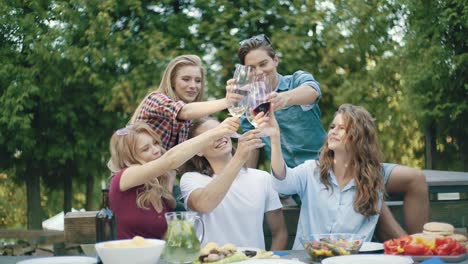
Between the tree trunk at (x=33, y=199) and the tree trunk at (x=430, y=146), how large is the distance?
243 inches

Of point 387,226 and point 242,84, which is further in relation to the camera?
point 387,226

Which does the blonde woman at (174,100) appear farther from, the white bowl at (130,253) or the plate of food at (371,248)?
the white bowl at (130,253)

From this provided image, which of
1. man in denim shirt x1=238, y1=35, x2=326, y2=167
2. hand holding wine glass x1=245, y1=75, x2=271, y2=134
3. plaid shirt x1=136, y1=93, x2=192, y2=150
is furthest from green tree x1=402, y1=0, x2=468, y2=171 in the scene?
hand holding wine glass x1=245, y1=75, x2=271, y2=134

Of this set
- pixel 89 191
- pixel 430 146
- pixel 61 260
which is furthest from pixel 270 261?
pixel 89 191

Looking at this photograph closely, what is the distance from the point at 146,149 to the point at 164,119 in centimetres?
62

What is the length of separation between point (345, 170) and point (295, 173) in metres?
0.25

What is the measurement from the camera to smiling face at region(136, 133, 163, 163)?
344cm

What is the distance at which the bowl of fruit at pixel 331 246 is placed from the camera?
8.35ft

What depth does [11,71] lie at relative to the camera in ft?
38.3

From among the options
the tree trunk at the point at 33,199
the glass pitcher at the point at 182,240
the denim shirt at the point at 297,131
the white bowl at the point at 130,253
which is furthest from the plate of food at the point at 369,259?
the tree trunk at the point at 33,199

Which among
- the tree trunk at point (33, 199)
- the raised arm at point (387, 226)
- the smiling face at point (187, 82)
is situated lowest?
the tree trunk at point (33, 199)

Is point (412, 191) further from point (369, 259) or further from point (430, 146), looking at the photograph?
point (430, 146)

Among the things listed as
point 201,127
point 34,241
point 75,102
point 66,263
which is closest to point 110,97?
point 75,102

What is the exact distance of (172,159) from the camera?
10.0 ft
